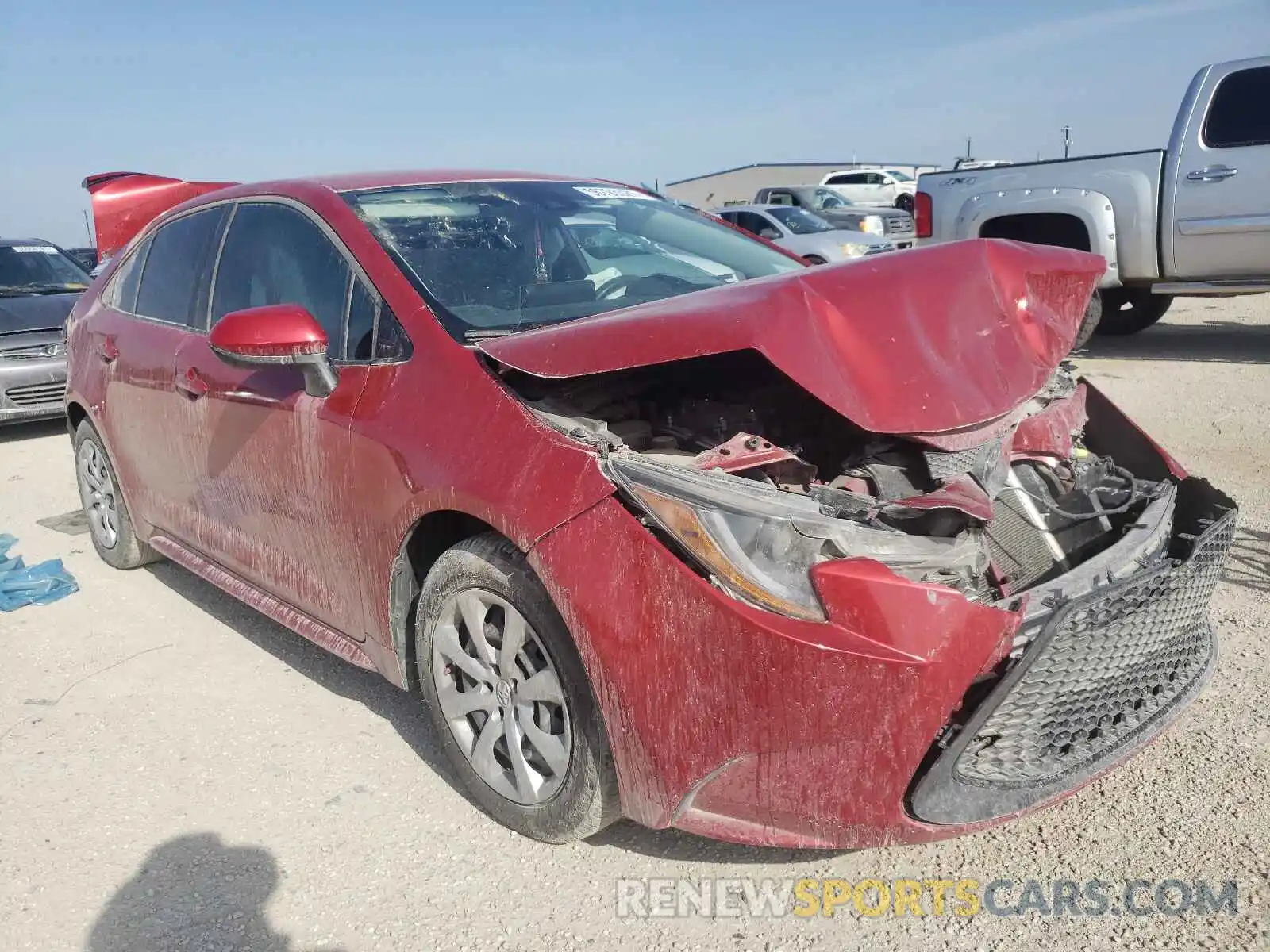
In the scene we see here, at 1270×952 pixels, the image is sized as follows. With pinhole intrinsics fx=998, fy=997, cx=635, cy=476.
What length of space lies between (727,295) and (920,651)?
952 millimetres

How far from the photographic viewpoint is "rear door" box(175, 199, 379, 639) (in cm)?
294

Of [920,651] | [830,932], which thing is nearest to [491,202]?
[920,651]

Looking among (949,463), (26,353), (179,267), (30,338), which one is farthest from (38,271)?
(949,463)

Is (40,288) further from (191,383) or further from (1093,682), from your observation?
(1093,682)

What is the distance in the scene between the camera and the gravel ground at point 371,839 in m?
2.26

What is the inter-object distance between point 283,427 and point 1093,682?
2.37m

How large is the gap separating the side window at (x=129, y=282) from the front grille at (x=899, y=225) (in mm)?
14127

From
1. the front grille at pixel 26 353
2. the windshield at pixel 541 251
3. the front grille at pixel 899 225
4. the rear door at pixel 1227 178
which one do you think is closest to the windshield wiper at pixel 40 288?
the front grille at pixel 26 353

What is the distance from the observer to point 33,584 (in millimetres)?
4512

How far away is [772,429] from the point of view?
2.66 metres

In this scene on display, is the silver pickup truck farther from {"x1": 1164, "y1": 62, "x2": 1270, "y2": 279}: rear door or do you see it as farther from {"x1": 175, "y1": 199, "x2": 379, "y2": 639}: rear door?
{"x1": 175, "y1": 199, "x2": 379, "y2": 639}: rear door

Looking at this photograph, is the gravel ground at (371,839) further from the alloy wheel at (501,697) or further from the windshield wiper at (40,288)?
the windshield wiper at (40,288)

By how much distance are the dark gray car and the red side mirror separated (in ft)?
18.0

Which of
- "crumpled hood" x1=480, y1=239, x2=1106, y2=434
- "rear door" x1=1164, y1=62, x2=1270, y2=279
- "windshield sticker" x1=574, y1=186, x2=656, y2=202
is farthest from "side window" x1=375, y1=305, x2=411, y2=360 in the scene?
"rear door" x1=1164, y1=62, x2=1270, y2=279
